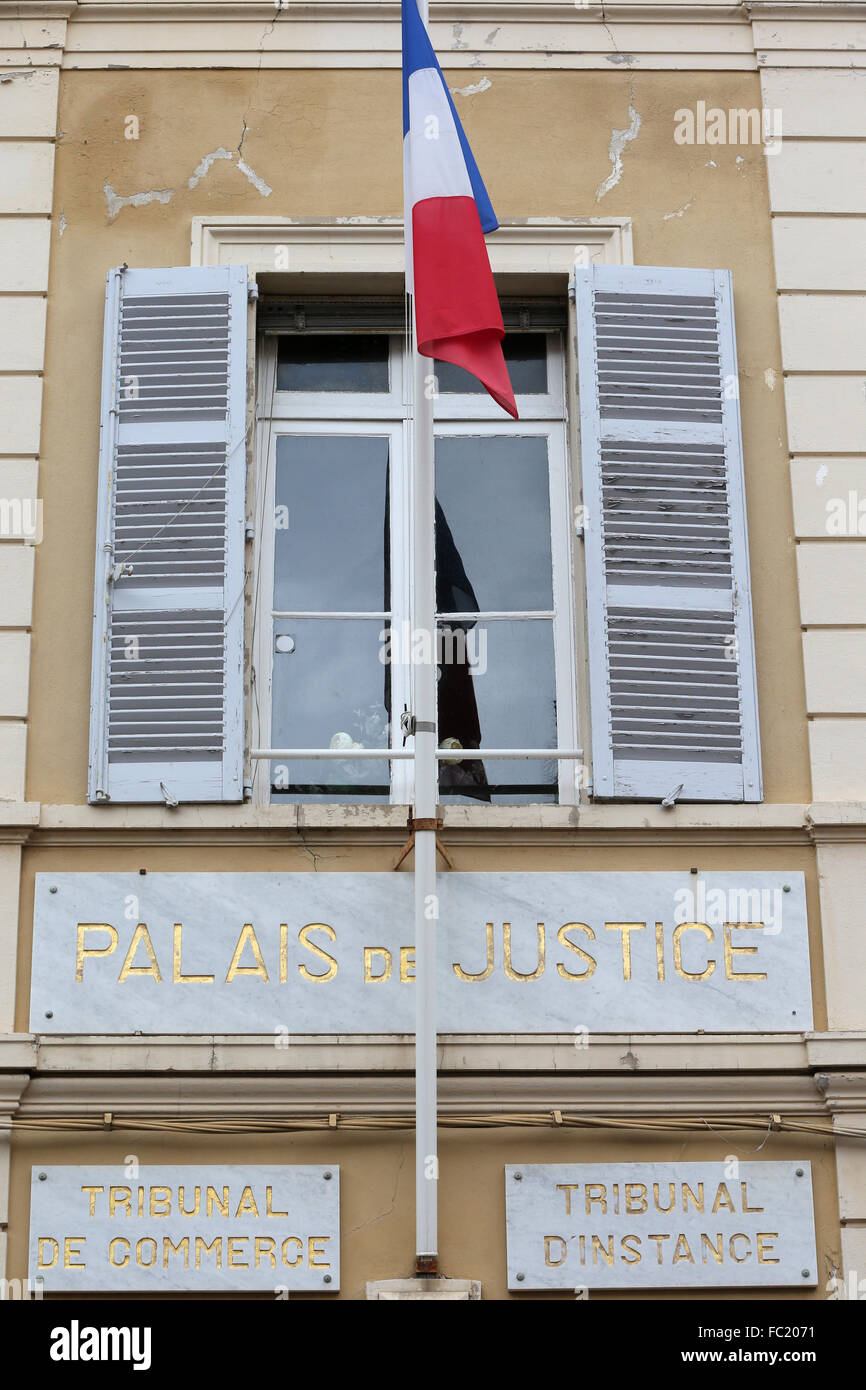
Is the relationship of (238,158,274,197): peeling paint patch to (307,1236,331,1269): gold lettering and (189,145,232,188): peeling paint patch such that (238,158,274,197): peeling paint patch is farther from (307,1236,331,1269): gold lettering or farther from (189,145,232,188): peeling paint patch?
(307,1236,331,1269): gold lettering

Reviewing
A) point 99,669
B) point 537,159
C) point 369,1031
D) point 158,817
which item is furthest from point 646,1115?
point 537,159

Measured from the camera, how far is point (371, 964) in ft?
23.3

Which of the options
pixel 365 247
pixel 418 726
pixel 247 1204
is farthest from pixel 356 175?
pixel 247 1204

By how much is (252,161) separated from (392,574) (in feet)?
5.90

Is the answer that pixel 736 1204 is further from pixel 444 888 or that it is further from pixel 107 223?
pixel 107 223

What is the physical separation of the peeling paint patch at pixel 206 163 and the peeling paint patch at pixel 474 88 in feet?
3.18

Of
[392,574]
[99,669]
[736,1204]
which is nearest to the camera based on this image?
[736,1204]

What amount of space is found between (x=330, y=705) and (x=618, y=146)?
2601 mm

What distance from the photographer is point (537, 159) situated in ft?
26.9

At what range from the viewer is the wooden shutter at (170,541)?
24.3 ft

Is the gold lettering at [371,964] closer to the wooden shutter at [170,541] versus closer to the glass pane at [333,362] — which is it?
the wooden shutter at [170,541]

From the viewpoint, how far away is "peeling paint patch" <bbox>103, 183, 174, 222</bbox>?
8109mm

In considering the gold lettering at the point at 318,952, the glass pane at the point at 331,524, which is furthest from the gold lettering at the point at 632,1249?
the glass pane at the point at 331,524

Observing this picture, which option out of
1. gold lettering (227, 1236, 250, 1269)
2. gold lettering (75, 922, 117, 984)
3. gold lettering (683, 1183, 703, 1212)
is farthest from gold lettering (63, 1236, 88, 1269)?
gold lettering (683, 1183, 703, 1212)
